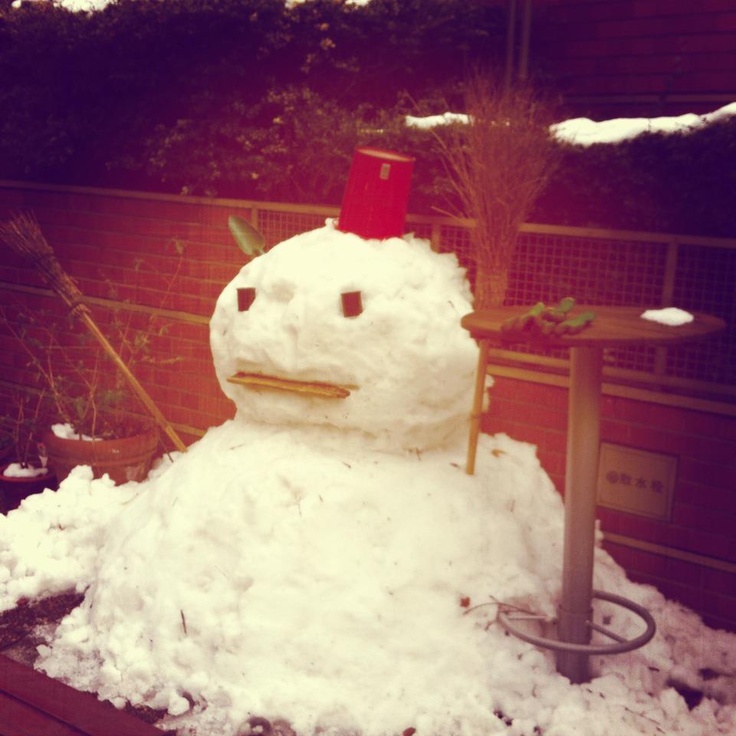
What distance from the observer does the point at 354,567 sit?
13.1 ft

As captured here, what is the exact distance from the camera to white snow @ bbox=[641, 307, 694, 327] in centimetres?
359

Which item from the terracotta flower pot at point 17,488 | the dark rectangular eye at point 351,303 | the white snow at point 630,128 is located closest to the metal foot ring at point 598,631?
the dark rectangular eye at point 351,303

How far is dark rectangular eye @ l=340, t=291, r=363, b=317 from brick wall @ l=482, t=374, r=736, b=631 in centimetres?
114

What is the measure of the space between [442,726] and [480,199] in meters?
2.34

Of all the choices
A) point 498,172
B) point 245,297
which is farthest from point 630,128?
point 245,297

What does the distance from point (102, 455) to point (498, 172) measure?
3.05 metres

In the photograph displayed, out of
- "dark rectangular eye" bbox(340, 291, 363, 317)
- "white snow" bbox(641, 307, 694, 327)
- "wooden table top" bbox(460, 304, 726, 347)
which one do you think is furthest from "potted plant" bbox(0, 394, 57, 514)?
"white snow" bbox(641, 307, 694, 327)

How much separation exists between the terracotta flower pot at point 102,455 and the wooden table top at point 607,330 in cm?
287

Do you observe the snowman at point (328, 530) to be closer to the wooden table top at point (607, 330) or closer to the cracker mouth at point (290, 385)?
the cracker mouth at point (290, 385)

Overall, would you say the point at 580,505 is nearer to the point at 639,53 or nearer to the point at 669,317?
the point at 669,317

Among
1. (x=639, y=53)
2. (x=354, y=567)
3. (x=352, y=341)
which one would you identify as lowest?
(x=354, y=567)

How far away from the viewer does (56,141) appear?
6418 mm

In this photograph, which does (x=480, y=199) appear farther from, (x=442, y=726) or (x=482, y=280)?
(x=442, y=726)

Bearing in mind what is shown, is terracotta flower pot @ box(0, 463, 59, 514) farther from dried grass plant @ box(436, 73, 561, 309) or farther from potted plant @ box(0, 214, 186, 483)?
dried grass plant @ box(436, 73, 561, 309)
